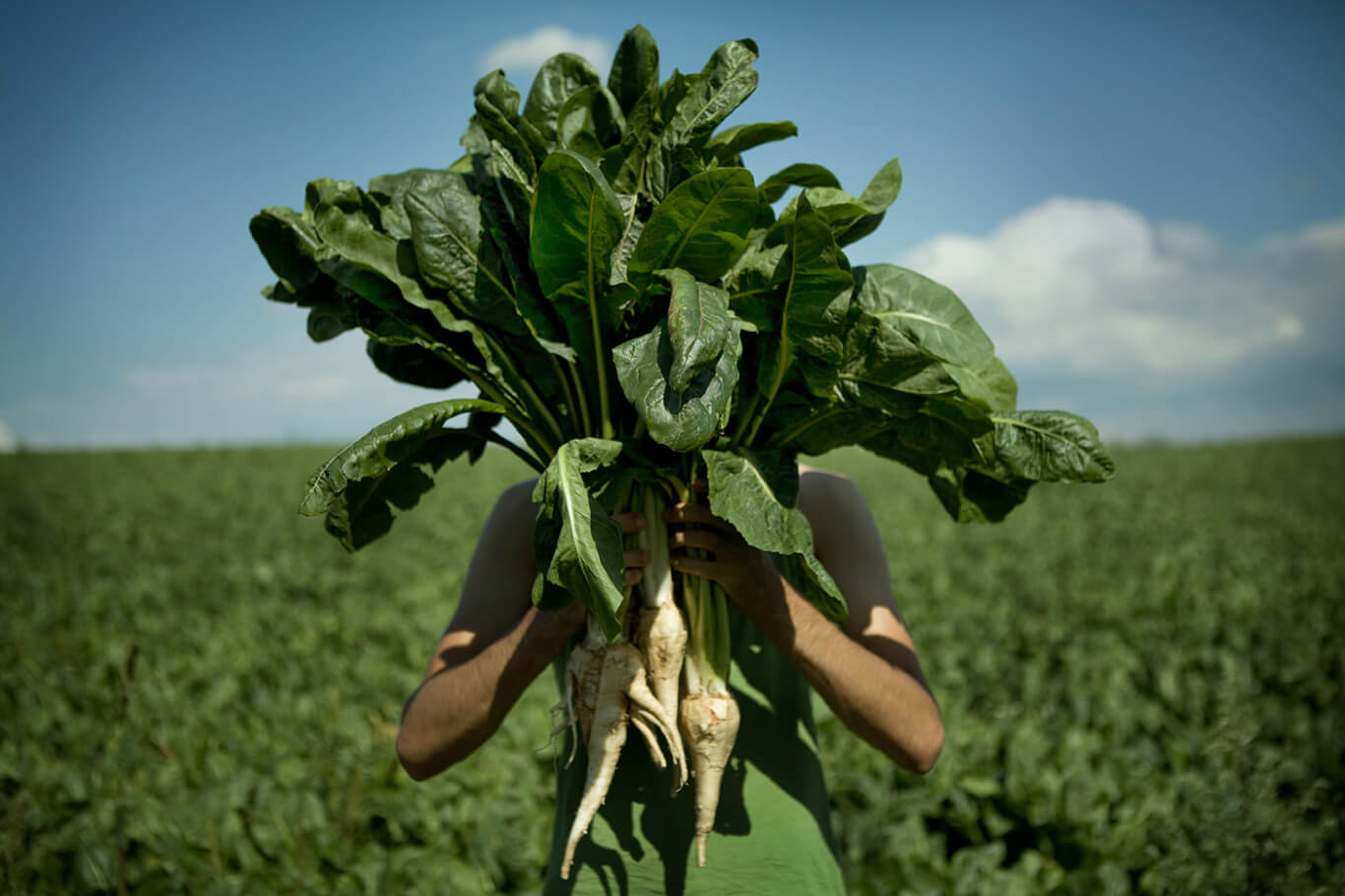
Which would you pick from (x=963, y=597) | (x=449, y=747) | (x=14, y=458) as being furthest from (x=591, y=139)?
(x=14, y=458)

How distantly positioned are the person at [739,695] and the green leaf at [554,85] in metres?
0.89

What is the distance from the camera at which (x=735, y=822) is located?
1.82 metres

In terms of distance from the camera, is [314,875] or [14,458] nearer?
[314,875]

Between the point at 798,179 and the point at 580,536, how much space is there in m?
0.89

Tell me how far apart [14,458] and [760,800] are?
2495 centimetres

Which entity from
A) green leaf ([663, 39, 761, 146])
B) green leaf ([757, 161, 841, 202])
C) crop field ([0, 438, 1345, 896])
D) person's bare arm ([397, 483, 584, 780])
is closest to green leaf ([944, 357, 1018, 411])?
green leaf ([757, 161, 841, 202])

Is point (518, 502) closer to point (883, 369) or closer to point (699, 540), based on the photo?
point (699, 540)

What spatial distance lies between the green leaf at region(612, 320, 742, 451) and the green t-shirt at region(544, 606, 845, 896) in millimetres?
846

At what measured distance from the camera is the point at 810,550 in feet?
5.08

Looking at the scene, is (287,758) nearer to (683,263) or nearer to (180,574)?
(683,263)

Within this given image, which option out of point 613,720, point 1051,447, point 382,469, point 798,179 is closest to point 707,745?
point 613,720

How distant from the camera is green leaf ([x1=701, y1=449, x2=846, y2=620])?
4.83 feet

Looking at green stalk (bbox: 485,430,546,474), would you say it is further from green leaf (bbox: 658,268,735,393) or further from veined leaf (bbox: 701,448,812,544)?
green leaf (bbox: 658,268,735,393)

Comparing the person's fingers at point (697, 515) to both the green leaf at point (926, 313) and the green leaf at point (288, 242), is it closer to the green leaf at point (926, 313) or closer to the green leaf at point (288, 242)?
the green leaf at point (926, 313)
